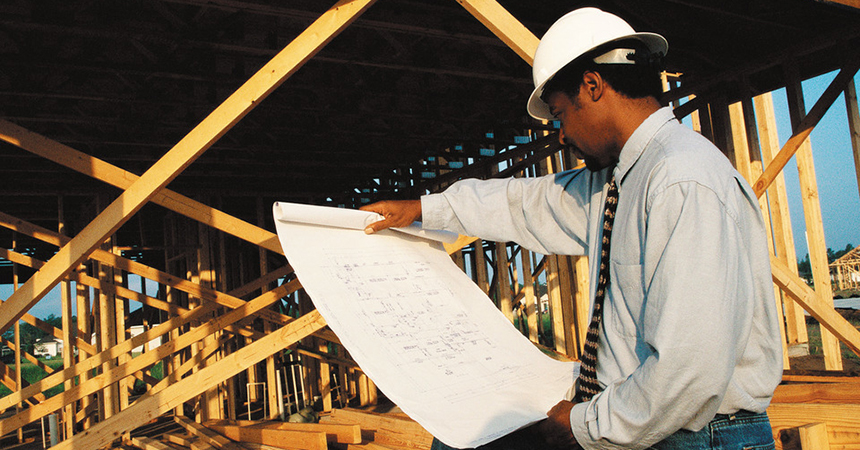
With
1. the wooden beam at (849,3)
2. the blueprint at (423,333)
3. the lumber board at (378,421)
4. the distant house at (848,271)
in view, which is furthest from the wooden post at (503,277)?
the distant house at (848,271)

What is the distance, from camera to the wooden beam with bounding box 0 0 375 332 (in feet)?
10.8

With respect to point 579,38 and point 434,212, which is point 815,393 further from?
point 579,38

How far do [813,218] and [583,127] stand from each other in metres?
6.45

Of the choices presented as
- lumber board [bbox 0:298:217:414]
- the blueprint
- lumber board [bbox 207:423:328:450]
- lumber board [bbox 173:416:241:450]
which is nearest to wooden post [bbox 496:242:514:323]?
lumber board [bbox 207:423:328:450]

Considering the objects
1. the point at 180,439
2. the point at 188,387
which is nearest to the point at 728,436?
the point at 188,387

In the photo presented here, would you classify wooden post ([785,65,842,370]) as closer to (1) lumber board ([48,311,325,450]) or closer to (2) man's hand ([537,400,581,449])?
(1) lumber board ([48,311,325,450])

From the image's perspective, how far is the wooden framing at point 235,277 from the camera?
131 inches

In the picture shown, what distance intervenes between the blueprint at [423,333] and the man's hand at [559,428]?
36 mm

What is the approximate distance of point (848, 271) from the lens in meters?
39.2

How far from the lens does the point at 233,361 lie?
4.12m

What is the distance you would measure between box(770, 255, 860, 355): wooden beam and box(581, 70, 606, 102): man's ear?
3.08 metres

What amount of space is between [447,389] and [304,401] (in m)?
10.6

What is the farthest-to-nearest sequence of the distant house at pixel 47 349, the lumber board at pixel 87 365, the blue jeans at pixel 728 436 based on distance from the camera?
the distant house at pixel 47 349 < the lumber board at pixel 87 365 < the blue jeans at pixel 728 436

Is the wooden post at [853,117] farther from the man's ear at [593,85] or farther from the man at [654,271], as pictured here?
the man's ear at [593,85]
